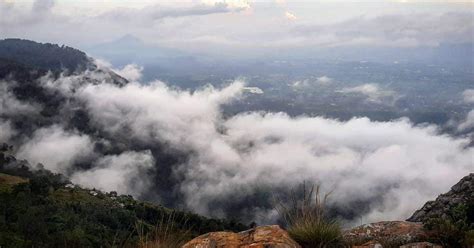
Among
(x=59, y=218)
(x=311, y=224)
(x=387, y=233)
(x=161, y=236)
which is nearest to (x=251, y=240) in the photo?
(x=311, y=224)

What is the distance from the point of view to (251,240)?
8656 mm

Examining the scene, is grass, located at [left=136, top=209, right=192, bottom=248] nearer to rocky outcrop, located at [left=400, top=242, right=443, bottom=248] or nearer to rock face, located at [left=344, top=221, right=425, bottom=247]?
rock face, located at [left=344, top=221, right=425, bottom=247]

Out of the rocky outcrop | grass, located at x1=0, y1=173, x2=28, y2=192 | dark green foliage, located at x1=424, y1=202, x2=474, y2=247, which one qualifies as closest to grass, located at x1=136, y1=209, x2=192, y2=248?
the rocky outcrop

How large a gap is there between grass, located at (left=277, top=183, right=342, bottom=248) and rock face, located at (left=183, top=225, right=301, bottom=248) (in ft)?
0.79

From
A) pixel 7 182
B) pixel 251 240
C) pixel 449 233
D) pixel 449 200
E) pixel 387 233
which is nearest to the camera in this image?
pixel 449 233

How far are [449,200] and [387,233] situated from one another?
246 inches

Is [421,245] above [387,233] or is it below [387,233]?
below

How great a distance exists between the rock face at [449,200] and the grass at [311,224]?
17.8 ft

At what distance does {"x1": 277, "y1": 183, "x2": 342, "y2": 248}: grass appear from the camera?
8.15 metres

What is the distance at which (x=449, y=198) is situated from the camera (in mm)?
14578

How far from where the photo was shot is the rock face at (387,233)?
841 centimetres

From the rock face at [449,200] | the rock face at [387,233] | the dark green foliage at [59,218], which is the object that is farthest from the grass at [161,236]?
the dark green foliage at [59,218]

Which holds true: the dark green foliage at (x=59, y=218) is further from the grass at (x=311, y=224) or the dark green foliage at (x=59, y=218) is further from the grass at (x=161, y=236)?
the grass at (x=311, y=224)

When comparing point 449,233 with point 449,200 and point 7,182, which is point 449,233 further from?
point 7,182
